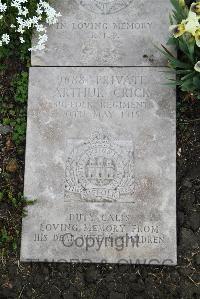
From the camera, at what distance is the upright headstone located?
3688mm

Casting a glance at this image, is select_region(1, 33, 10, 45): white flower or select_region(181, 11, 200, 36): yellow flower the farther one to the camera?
select_region(1, 33, 10, 45): white flower

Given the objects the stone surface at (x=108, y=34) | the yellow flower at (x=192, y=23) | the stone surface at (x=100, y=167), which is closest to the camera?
the yellow flower at (x=192, y=23)

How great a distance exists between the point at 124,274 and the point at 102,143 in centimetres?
106

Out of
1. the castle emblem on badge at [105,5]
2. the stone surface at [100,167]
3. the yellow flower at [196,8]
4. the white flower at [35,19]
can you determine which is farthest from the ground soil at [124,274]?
the white flower at [35,19]

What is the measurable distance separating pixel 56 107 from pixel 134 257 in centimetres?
136

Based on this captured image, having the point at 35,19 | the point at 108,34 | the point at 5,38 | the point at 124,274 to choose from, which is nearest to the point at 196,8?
the point at 108,34

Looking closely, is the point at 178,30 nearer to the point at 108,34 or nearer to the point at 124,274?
the point at 108,34

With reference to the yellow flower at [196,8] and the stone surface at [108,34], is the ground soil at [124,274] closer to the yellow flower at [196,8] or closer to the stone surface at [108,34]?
the stone surface at [108,34]

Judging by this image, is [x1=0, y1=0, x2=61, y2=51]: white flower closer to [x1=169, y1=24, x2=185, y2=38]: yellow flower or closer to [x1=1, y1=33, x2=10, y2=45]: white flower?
[x1=1, y1=33, x2=10, y2=45]: white flower

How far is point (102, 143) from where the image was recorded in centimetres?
378

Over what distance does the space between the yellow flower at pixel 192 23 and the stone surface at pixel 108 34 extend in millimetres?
449

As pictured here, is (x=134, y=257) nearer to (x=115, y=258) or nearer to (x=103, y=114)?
(x=115, y=258)

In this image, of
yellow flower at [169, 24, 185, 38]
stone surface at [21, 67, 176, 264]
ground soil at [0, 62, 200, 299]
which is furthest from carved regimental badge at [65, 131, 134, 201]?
yellow flower at [169, 24, 185, 38]

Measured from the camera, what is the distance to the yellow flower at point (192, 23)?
3.44m
